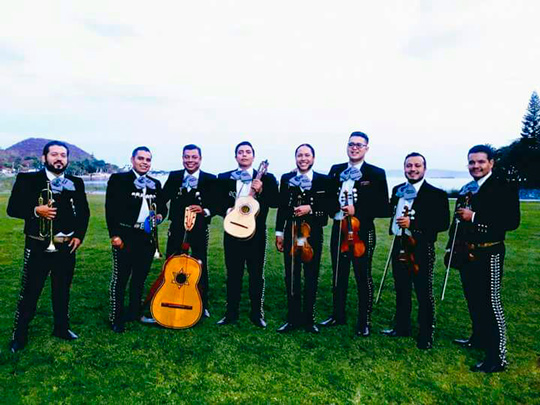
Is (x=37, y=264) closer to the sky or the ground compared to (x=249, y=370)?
closer to the sky

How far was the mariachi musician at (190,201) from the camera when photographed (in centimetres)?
569

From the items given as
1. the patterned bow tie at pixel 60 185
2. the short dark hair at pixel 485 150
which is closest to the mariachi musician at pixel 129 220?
the patterned bow tie at pixel 60 185

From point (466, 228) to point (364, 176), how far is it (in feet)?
4.69

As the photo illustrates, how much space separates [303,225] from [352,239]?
69 cm

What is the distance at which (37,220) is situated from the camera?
181 inches

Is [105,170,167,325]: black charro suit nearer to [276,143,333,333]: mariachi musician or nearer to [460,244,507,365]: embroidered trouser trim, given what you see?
[276,143,333,333]: mariachi musician

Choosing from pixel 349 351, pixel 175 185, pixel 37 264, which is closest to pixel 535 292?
pixel 349 351

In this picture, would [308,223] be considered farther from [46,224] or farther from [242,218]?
[46,224]

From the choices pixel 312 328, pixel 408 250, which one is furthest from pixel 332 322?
pixel 408 250

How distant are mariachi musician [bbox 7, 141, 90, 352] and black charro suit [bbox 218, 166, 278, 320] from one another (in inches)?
77.6

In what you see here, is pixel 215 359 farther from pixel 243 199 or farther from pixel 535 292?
pixel 535 292

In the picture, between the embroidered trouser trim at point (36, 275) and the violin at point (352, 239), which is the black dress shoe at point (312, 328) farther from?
the embroidered trouser trim at point (36, 275)

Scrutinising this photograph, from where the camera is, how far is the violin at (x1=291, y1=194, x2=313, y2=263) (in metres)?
5.31

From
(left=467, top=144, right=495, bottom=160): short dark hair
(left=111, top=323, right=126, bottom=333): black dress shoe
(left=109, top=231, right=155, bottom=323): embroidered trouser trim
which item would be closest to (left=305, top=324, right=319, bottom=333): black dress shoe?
(left=109, top=231, right=155, bottom=323): embroidered trouser trim
